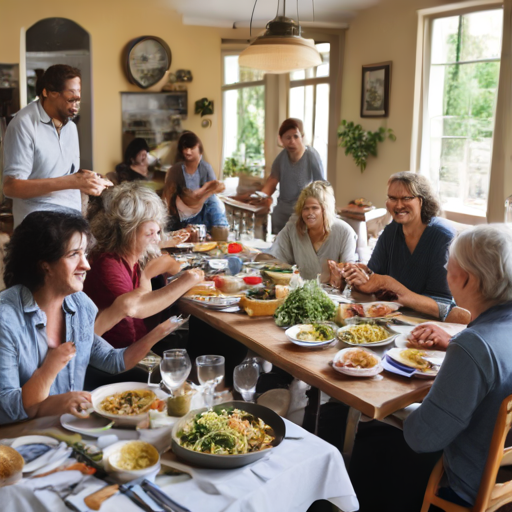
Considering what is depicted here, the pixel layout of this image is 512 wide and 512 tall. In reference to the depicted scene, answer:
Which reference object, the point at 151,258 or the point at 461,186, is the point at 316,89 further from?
the point at 151,258

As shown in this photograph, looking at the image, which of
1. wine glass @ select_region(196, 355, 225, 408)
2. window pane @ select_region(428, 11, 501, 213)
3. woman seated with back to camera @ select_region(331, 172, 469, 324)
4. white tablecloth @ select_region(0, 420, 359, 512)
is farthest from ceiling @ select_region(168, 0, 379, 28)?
white tablecloth @ select_region(0, 420, 359, 512)

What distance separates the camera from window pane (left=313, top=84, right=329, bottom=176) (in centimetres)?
742

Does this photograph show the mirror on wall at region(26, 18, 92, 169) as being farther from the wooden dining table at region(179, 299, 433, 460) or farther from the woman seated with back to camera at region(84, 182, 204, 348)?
the wooden dining table at region(179, 299, 433, 460)

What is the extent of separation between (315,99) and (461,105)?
7.92 feet

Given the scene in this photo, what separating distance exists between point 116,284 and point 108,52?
183 inches

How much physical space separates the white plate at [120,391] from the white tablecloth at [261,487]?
6.3 inches

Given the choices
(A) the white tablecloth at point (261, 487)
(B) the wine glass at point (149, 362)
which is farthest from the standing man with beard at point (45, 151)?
(A) the white tablecloth at point (261, 487)

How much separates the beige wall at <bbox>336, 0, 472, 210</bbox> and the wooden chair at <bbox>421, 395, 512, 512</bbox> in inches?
187

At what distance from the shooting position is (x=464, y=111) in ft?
18.4

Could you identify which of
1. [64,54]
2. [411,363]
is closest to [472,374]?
[411,363]

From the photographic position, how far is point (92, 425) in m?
1.40

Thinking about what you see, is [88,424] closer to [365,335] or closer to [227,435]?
[227,435]

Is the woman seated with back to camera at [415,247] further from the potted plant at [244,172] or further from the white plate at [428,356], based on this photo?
the potted plant at [244,172]

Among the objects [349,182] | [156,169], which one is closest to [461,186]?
[349,182]
